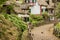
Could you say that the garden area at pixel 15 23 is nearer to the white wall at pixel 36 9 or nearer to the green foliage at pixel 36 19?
the green foliage at pixel 36 19

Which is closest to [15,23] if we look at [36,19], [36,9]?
[36,19]

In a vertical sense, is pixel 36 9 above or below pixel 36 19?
above

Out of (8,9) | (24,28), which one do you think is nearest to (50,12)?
(8,9)

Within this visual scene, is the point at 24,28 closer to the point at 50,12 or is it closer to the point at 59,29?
the point at 59,29

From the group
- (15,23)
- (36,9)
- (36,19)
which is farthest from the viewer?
(36,9)

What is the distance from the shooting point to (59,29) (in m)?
33.2

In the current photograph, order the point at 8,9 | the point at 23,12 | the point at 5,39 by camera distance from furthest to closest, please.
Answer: the point at 23,12
the point at 8,9
the point at 5,39

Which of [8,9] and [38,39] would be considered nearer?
[38,39]

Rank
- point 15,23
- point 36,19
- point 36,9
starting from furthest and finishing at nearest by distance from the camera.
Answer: point 36,9 → point 36,19 → point 15,23

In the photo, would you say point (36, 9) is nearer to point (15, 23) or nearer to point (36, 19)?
point (36, 19)

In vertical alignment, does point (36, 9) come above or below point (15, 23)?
below

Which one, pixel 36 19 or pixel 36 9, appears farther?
pixel 36 9

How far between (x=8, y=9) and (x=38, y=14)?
14.4 meters

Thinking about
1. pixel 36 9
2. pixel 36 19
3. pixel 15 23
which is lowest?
pixel 36 19
